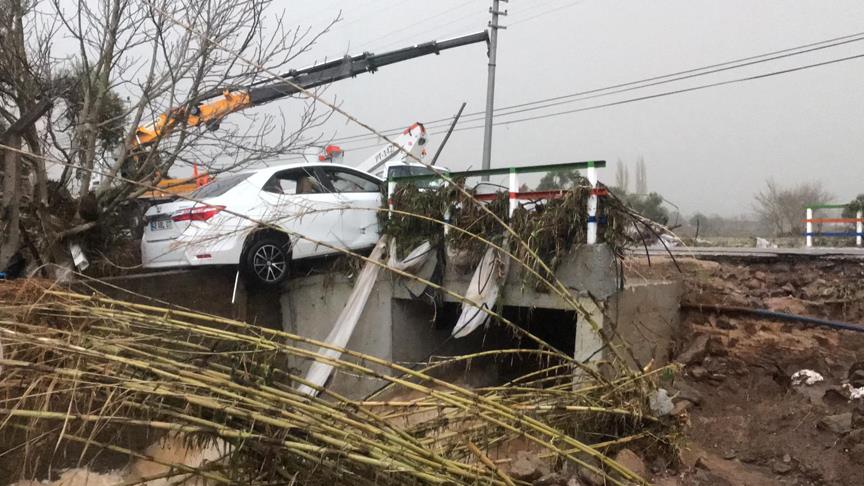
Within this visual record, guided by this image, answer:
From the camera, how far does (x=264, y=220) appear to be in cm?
678

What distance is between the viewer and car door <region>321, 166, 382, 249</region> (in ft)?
27.3

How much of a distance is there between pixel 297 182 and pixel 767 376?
5.87 meters

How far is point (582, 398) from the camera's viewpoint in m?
3.90

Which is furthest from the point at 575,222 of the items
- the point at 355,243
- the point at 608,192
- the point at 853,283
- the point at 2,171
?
the point at 2,171

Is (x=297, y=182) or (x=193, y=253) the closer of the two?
(x=193, y=253)

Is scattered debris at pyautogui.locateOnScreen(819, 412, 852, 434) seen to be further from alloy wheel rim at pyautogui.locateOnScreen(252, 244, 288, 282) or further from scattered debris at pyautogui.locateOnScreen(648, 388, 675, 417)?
alloy wheel rim at pyautogui.locateOnScreen(252, 244, 288, 282)

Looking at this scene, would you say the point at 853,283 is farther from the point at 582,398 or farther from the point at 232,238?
the point at 232,238

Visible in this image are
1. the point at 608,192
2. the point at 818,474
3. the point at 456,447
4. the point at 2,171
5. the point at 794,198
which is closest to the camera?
the point at 456,447

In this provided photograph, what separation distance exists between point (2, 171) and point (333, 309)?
4.33m

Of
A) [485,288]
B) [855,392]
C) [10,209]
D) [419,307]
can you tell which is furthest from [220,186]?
[855,392]

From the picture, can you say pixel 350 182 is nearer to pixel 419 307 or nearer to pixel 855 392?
pixel 419 307

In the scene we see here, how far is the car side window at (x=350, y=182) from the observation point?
28.0 ft

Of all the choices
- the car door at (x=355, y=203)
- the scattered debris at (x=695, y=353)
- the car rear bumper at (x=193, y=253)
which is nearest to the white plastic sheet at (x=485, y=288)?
the car door at (x=355, y=203)

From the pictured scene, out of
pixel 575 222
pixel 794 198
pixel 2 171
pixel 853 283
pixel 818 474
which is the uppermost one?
pixel 794 198
